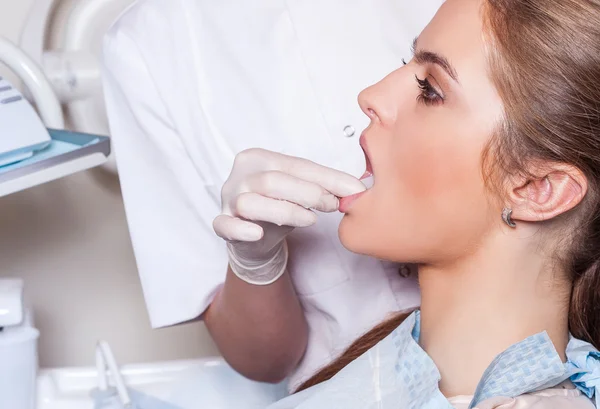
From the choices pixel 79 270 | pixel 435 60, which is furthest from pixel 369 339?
pixel 79 270

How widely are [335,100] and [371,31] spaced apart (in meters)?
0.13

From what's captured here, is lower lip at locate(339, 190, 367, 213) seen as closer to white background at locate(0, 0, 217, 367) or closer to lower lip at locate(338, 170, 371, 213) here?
lower lip at locate(338, 170, 371, 213)

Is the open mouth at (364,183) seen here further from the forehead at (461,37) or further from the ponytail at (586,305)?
the ponytail at (586,305)

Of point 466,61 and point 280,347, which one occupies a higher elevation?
point 466,61

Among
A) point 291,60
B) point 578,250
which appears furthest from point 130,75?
point 578,250

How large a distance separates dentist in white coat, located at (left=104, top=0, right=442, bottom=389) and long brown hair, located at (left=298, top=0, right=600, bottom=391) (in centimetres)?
36

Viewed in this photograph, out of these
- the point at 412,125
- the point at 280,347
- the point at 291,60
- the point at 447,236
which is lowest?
the point at 280,347

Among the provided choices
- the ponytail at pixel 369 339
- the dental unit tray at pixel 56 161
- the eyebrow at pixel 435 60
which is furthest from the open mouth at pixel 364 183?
the dental unit tray at pixel 56 161

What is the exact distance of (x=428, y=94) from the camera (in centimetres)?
93

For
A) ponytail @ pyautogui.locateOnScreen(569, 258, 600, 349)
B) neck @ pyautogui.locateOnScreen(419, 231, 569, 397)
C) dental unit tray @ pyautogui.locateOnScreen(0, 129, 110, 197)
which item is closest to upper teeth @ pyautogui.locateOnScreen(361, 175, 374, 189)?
neck @ pyautogui.locateOnScreen(419, 231, 569, 397)

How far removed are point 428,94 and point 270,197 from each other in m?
0.24

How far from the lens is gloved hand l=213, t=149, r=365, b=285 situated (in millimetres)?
1018

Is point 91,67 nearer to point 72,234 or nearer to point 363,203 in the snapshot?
point 72,234

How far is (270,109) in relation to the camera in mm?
1242
